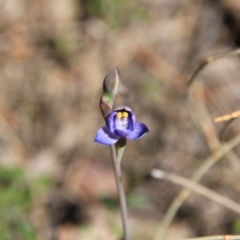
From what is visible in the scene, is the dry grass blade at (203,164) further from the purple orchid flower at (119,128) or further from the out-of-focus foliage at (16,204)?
the purple orchid flower at (119,128)

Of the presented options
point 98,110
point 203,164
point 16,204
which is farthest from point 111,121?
point 98,110

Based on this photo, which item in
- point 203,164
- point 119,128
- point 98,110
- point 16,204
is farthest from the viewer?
point 98,110

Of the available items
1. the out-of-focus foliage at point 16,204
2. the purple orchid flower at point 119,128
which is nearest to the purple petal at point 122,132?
the purple orchid flower at point 119,128

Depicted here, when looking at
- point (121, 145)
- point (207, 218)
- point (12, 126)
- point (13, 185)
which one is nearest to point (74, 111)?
point (12, 126)

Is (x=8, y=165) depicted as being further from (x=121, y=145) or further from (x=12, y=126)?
(x=121, y=145)

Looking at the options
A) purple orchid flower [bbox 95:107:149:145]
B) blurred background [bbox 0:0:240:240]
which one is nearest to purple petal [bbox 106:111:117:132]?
purple orchid flower [bbox 95:107:149:145]

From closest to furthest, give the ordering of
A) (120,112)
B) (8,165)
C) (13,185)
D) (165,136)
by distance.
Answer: (120,112)
(13,185)
(8,165)
(165,136)

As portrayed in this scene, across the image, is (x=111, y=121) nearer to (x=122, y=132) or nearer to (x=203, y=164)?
(x=122, y=132)
